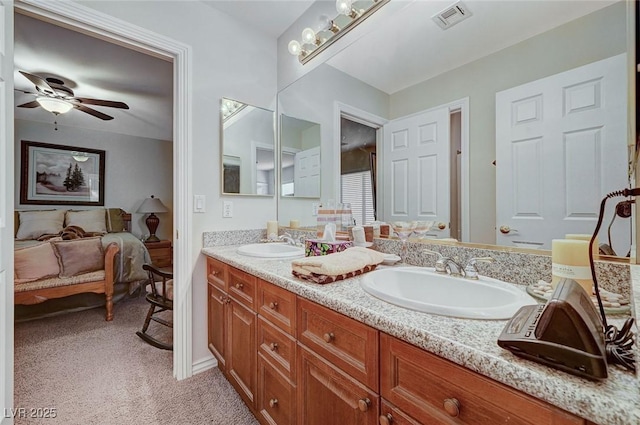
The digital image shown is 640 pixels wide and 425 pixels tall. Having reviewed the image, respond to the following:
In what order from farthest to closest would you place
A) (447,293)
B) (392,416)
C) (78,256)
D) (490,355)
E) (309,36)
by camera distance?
1. (78,256)
2. (309,36)
3. (447,293)
4. (392,416)
5. (490,355)

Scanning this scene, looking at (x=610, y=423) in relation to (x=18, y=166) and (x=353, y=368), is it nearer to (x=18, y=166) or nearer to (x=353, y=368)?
(x=353, y=368)

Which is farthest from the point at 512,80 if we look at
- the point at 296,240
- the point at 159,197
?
Answer: the point at 159,197

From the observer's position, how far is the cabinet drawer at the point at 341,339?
746 mm

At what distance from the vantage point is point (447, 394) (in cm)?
59

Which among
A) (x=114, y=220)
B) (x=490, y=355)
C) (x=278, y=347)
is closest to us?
(x=490, y=355)

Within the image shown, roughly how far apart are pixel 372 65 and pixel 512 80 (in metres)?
0.72

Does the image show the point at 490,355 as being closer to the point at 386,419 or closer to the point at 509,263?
the point at 386,419

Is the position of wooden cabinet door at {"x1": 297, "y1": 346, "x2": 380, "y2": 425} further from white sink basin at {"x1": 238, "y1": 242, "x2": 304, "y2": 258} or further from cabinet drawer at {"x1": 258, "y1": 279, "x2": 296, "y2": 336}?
white sink basin at {"x1": 238, "y1": 242, "x2": 304, "y2": 258}

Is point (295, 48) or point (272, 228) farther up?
point (295, 48)

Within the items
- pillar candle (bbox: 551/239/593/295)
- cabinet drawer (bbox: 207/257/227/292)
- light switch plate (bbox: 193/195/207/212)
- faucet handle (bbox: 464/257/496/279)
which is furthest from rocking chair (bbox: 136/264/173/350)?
pillar candle (bbox: 551/239/593/295)

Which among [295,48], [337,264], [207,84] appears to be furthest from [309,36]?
[337,264]

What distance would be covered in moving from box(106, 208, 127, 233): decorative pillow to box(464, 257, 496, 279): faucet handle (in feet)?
16.7

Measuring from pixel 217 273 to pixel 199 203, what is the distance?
1.63 feet

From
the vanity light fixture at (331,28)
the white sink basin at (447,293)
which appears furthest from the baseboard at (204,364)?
the vanity light fixture at (331,28)
